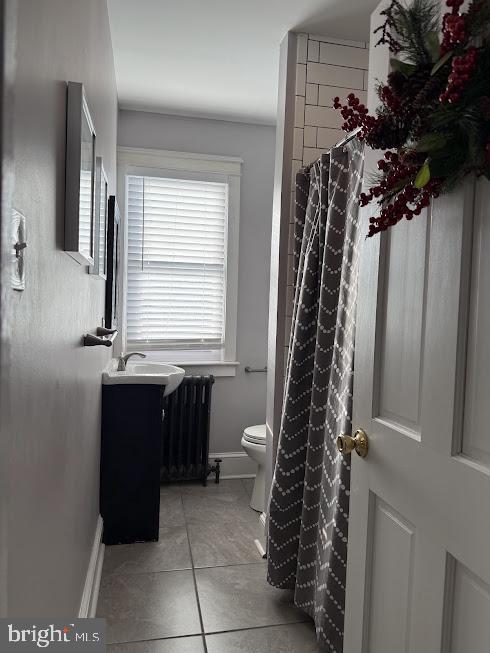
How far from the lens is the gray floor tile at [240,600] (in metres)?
1.96

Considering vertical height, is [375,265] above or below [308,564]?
above

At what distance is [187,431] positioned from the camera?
3344mm

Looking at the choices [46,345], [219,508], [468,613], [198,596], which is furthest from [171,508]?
[468,613]

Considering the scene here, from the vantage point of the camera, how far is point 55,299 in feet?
3.71

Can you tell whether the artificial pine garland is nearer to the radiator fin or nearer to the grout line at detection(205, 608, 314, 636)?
the grout line at detection(205, 608, 314, 636)

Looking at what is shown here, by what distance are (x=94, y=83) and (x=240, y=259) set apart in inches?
74.1

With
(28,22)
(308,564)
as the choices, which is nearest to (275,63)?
(28,22)

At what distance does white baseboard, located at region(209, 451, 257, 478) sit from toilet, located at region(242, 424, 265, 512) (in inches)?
19.4

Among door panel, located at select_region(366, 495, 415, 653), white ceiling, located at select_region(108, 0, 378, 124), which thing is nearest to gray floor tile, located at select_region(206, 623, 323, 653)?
door panel, located at select_region(366, 495, 415, 653)

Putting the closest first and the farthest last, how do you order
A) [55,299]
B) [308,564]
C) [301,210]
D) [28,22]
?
[28,22]
[55,299]
[308,564]
[301,210]

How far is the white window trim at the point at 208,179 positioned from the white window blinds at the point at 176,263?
0.13 feet

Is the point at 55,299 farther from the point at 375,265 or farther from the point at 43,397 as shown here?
the point at 375,265

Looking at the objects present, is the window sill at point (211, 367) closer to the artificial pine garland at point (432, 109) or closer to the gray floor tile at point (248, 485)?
the gray floor tile at point (248, 485)

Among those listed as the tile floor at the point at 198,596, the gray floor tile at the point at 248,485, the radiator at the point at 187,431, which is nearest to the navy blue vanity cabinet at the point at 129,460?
the tile floor at the point at 198,596
